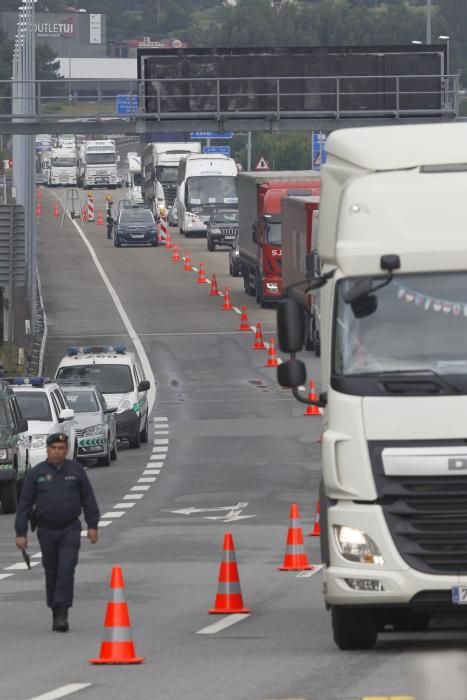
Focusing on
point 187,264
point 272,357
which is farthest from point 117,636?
point 187,264

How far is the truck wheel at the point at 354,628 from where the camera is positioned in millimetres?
13281

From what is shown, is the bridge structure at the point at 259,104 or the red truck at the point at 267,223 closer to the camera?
the bridge structure at the point at 259,104

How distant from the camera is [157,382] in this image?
47.7 metres

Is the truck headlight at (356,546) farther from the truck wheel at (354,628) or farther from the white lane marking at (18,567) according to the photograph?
the white lane marking at (18,567)

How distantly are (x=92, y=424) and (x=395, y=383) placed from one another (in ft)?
68.8

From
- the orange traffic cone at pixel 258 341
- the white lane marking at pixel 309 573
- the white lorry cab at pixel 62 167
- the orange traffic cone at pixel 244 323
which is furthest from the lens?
the white lorry cab at pixel 62 167

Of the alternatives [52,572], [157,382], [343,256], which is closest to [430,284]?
[343,256]

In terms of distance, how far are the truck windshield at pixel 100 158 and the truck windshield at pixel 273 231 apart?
2985 inches

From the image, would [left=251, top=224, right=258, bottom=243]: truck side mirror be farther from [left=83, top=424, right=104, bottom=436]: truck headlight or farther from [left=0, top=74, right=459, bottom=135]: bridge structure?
[left=83, top=424, right=104, bottom=436]: truck headlight

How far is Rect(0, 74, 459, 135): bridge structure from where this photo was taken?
187 ft

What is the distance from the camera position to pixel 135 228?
87500 mm

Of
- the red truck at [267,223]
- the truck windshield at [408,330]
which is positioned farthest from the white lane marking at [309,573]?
the red truck at [267,223]

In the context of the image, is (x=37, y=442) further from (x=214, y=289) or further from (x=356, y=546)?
(x=214, y=289)

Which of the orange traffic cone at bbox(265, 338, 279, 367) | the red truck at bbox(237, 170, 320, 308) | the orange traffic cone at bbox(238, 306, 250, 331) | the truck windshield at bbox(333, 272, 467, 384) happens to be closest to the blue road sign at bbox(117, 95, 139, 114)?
the red truck at bbox(237, 170, 320, 308)
